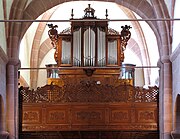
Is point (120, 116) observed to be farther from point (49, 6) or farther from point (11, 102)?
point (49, 6)

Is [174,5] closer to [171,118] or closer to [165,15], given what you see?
[165,15]

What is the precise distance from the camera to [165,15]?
23.0 m

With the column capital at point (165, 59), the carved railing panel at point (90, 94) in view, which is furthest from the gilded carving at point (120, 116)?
the column capital at point (165, 59)

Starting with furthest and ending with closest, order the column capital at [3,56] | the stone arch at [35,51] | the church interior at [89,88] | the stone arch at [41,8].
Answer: the stone arch at [35,51] → the stone arch at [41,8] → the church interior at [89,88] → the column capital at [3,56]

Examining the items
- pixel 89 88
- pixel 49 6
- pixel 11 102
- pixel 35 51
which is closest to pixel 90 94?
pixel 89 88

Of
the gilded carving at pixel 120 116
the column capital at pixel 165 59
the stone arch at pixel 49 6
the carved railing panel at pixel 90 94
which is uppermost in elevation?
the stone arch at pixel 49 6

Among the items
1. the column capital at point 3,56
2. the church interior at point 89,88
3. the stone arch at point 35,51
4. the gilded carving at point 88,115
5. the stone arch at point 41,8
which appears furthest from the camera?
the stone arch at point 35,51

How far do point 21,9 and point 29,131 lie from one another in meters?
4.31

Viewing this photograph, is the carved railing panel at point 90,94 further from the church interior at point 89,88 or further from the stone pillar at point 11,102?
the stone pillar at point 11,102

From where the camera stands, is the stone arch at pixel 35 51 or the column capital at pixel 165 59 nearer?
the column capital at pixel 165 59

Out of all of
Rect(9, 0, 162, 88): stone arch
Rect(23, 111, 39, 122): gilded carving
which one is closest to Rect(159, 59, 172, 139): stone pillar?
Rect(9, 0, 162, 88): stone arch

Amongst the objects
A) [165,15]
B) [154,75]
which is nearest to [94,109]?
[165,15]

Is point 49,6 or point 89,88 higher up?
point 49,6

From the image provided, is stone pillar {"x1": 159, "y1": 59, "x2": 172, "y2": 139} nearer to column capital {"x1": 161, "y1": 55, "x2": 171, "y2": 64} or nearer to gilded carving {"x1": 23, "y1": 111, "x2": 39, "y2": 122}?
column capital {"x1": 161, "y1": 55, "x2": 171, "y2": 64}
